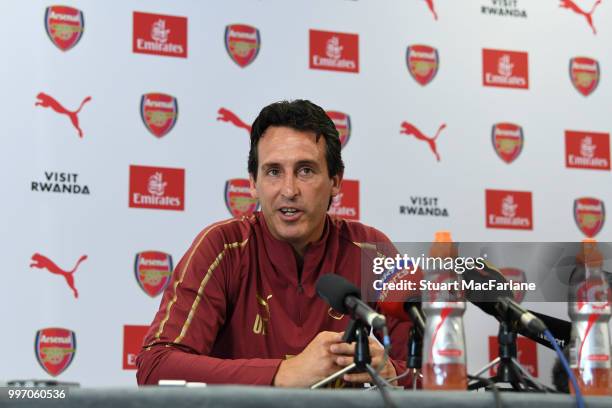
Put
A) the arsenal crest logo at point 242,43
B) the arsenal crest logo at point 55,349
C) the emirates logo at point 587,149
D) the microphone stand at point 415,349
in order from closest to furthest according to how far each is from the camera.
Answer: the microphone stand at point 415,349 < the arsenal crest logo at point 55,349 < the arsenal crest logo at point 242,43 < the emirates logo at point 587,149

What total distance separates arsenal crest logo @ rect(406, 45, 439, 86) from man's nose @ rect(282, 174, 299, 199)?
61.2 inches

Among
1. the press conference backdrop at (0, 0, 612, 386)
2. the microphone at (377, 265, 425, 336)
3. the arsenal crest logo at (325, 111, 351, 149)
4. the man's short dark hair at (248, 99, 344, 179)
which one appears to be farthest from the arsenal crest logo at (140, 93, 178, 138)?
the microphone at (377, 265, 425, 336)

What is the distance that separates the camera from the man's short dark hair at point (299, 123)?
6.89 ft

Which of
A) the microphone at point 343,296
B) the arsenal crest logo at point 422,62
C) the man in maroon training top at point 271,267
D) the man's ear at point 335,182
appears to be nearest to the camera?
the microphone at point 343,296

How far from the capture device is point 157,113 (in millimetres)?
3090

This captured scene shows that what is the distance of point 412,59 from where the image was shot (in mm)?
3447

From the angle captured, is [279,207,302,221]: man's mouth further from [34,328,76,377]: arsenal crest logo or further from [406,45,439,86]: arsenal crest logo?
[406,45,439,86]: arsenal crest logo

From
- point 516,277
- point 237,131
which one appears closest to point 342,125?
point 237,131

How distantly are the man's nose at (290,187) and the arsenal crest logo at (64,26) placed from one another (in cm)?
141

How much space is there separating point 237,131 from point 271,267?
1253 millimetres

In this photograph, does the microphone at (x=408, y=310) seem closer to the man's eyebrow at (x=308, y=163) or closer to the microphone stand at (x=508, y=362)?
the microphone stand at (x=508, y=362)

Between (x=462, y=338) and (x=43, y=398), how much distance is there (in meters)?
0.62

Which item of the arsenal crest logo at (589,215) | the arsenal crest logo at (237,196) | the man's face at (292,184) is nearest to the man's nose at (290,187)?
the man's face at (292,184)

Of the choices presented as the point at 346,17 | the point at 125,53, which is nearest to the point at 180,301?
the point at 125,53
